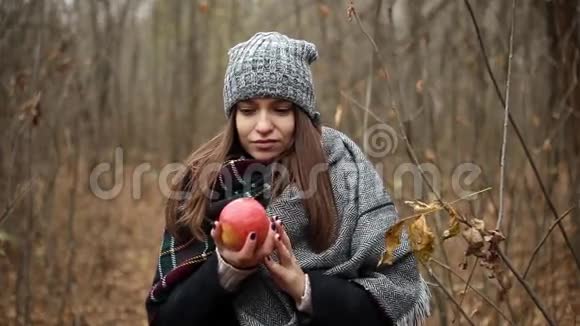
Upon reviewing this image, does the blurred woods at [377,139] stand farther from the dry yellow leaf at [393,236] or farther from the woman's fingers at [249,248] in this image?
the woman's fingers at [249,248]

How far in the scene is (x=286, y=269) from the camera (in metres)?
2.03

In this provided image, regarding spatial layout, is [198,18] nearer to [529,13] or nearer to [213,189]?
[529,13]

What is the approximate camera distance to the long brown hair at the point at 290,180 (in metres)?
2.18

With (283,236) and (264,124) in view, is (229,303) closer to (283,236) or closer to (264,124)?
(283,236)

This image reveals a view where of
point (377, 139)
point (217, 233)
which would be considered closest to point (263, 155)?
point (217, 233)

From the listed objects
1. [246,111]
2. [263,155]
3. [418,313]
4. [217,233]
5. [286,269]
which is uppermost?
[246,111]

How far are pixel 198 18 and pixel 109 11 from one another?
17.5ft

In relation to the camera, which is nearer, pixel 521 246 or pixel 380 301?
pixel 380 301

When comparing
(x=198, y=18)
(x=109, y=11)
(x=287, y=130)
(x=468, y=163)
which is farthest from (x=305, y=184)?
(x=198, y=18)

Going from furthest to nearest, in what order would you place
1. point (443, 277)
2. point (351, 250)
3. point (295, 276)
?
point (443, 277), point (351, 250), point (295, 276)

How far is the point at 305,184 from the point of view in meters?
2.20

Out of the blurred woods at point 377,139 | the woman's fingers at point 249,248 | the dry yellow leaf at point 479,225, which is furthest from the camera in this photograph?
the blurred woods at point 377,139

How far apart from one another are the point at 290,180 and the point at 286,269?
28 cm

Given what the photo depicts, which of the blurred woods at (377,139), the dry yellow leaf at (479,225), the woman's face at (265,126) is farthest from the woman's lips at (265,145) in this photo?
the blurred woods at (377,139)
